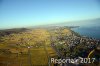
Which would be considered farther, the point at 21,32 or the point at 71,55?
the point at 21,32

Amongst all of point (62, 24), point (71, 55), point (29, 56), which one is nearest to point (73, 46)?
point (71, 55)

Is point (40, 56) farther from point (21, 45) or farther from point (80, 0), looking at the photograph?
point (80, 0)

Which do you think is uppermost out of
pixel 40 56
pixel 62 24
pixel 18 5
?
pixel 18 5

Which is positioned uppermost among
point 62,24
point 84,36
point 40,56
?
point 62,24

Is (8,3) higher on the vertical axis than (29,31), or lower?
higher

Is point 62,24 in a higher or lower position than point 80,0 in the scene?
lower

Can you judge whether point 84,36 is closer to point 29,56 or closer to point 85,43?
point 85,43

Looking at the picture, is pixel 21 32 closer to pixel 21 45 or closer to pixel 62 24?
pixel 21 45

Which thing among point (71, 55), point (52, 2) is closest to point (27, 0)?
point (52, 2)
